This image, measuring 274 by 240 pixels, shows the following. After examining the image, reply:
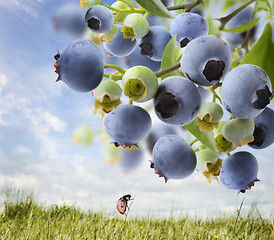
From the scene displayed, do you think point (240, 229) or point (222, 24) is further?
point (240, 229)

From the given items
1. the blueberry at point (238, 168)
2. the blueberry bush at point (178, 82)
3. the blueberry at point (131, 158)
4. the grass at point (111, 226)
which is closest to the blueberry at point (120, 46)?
the blueberry bush at point (178, 82)

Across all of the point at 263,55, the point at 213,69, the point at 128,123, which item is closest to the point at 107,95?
the point at 128,123

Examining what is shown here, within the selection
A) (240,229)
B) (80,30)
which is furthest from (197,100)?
(240,229)

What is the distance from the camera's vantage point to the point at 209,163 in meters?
0.65

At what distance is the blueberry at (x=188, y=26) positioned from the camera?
2.02 ft

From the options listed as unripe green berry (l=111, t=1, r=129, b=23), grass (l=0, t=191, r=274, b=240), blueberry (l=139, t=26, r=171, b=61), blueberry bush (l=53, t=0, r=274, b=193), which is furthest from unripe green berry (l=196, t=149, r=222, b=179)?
grass (l=0, t=191, r=274, b=240)

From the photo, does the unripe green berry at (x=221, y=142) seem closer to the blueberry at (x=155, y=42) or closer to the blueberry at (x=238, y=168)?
the blueberry at (x=238, y=168)

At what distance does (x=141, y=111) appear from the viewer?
1.67 feet

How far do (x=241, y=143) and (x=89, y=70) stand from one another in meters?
0.29

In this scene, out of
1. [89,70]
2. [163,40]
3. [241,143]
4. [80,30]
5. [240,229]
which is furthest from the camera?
[240,229]

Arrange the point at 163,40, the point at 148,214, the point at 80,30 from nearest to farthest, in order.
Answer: the point at 163,40, the point at 80,30, the point at 148,214

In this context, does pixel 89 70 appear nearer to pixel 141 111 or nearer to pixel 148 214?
pixel 141 111

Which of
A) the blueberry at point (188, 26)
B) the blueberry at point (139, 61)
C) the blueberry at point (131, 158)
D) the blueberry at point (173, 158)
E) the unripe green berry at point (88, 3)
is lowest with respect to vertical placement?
the blueberry at point (173, 158)

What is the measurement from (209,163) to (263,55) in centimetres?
23
